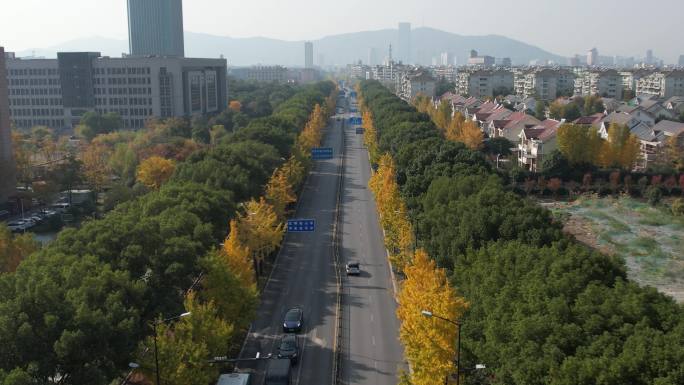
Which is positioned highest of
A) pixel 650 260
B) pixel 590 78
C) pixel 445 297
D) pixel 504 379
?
pixel 590 78

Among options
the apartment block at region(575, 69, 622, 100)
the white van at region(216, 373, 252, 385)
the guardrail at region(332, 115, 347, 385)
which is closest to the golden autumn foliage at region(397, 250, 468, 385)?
the guardrail at region(332, 115, 347, 385)

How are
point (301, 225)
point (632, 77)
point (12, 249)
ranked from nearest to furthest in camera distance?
1. point (12, 249)
2. point (301, 225)
3. point (632, 77)

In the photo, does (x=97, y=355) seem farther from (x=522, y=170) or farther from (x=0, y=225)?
(x=522, y=170)

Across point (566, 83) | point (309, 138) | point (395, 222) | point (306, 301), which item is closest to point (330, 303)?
point (306, 301)

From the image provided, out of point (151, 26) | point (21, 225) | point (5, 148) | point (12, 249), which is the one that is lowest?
point (21, 225)

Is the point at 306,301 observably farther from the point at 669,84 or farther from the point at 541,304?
the point at 669,84

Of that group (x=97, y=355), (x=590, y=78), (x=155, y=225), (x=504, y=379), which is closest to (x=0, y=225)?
(x=155, y=225)

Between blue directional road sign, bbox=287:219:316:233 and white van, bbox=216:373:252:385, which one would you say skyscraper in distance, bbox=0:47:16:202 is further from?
white van, bbox=216:373:252:385

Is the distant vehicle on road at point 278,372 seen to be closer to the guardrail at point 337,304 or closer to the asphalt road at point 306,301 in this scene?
the asphalt road at point 306,301
